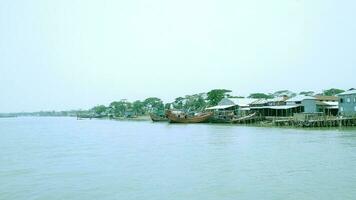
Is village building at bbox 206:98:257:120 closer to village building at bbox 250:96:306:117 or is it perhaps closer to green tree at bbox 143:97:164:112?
village building at bbox 250:96:306:117

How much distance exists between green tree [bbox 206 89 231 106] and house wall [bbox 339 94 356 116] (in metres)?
39.7

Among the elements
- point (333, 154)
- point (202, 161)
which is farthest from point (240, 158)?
point (333, 154)

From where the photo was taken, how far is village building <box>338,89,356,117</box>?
47.0 meters

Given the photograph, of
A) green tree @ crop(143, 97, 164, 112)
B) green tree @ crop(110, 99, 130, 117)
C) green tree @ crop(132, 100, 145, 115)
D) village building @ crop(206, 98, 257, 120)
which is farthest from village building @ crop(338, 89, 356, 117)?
green tree @ crop(110, 99, 130, 117)

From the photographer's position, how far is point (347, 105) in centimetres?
4819

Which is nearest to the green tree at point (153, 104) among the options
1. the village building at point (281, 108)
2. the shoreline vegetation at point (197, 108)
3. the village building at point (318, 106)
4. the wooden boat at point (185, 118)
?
the shoreline vegetation at point (197, 108)

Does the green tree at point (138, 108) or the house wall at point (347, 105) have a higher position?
the green tree at point (138, 108)

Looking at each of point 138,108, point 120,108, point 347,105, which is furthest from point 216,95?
point 120,108

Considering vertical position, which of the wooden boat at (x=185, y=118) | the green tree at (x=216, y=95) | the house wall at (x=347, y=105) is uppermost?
the green tree at (x=216, y=95)

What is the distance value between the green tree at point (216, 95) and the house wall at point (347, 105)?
130 feet

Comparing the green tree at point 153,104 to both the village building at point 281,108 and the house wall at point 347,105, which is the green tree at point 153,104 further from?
the house wall at point 347,105

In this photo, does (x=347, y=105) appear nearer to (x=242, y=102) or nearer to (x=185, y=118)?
(x=242, y=102)

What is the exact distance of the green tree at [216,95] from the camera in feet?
287

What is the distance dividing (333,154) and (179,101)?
8952cm
